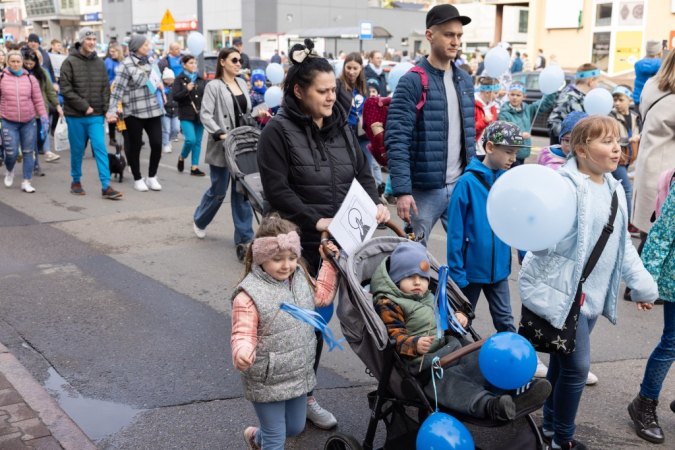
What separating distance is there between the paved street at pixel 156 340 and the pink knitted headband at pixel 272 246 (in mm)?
1252

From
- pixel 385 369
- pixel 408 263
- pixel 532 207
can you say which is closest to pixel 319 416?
pixel 385 369

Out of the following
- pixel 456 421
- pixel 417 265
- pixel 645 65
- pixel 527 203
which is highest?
pixel 645 65

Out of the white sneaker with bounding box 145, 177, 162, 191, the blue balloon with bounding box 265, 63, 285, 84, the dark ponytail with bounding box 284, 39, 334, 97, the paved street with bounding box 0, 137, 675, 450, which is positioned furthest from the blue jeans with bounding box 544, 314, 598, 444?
the blue balloon with bounding box 265, 63, 285, 84

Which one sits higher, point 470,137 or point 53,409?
point 470,137

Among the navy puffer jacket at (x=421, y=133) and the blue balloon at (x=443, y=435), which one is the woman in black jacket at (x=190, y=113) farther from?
the blue balloon at (x=443, y=435)

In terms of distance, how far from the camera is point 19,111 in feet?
32.9

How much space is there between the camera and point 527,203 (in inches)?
123

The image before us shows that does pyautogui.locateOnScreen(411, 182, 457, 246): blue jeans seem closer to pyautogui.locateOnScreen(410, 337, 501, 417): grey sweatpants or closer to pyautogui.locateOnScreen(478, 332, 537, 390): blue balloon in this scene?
pyautogui.locateOnScreen(410, 337, 501, 417): grey sweatpants

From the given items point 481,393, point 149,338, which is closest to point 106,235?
point 149,338

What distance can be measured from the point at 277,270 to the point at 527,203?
1.17 m

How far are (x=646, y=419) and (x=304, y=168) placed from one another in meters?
2.43

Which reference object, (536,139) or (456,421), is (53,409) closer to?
(456,421)

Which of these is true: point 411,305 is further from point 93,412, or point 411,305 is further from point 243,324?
point 93,412

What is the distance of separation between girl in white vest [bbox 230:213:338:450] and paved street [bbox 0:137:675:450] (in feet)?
2.32
